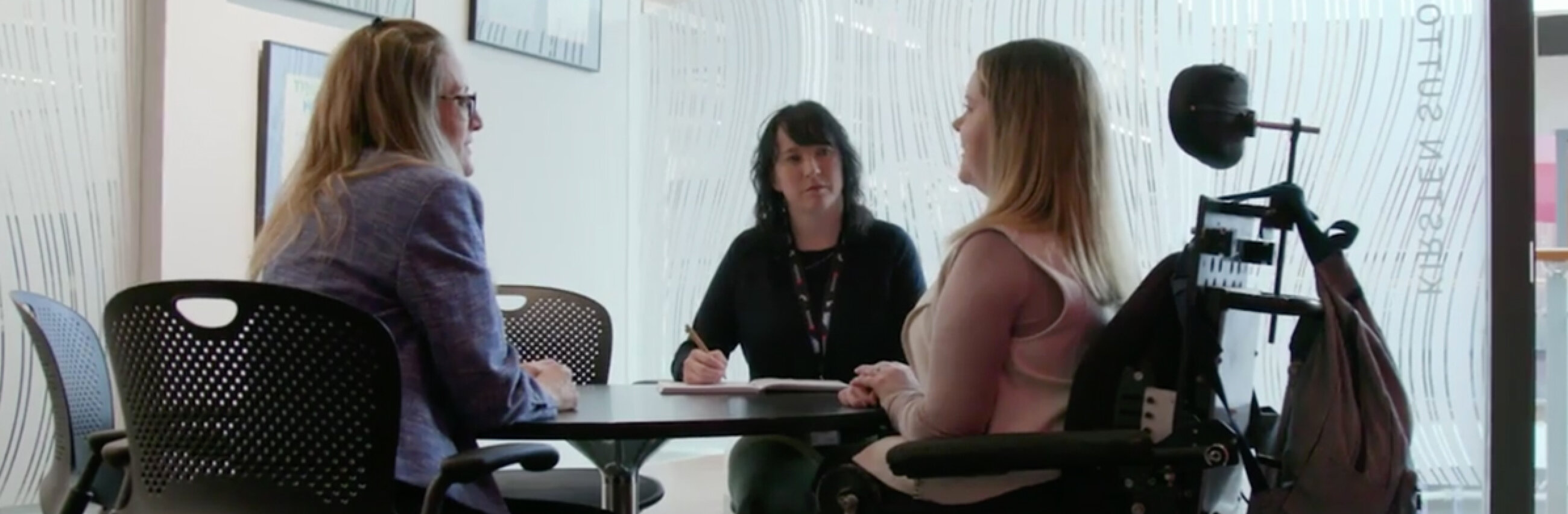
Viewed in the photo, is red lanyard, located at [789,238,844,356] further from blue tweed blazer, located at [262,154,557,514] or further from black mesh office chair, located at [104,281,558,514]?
black mesh office chair, located at [104,281,558,514]

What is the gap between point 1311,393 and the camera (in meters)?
1.61

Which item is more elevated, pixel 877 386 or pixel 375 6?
pixel 375 6

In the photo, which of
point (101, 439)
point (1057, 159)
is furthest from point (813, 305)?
point (101, 439)

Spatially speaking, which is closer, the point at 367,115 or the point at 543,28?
the point at 367,115

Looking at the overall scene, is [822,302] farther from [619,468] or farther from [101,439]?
[101,439]

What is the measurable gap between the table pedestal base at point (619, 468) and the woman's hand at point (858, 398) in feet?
1.22

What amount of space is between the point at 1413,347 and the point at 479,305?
8.99 ft

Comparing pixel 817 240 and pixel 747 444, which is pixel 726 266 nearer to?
pixel 817 240

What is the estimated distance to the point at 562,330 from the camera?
2781 millimetres

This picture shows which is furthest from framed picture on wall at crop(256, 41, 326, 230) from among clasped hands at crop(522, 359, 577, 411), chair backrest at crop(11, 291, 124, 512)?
clasped hands at crop(522, 359, 577, 411)

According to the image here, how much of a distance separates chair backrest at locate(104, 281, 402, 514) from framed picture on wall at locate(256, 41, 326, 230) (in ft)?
5.95

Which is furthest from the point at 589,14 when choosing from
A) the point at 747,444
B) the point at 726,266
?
the point at 747,444

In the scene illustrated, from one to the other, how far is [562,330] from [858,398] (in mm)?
997

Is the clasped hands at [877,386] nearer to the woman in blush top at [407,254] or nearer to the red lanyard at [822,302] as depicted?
the woman in blush top at [407,254]
